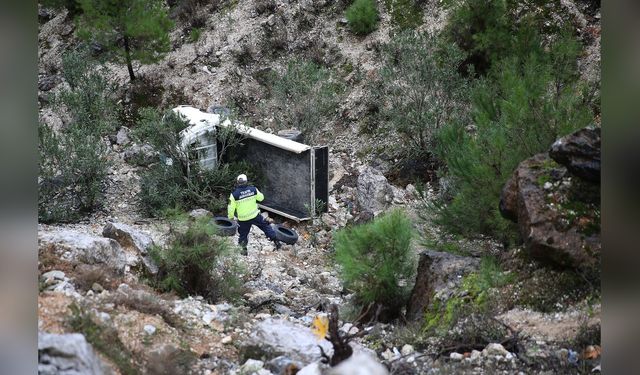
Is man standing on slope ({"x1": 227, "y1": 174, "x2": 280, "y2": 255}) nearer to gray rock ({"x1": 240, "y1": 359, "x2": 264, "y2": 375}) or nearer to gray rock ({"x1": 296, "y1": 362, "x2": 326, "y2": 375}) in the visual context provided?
gray rock ({"x1": 240, "y1": 359, "x2": 264, "y2": 375})

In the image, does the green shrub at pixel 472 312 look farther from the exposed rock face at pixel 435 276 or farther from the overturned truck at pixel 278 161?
the overturned truck at pixel 278 161

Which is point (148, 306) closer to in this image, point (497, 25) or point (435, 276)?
point (435, 276)

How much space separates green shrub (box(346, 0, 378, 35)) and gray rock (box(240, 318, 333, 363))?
42.3 ft

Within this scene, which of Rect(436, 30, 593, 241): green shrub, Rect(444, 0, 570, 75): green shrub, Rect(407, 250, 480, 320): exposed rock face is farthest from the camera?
Rect(444, 0, 570, 75): green shrub

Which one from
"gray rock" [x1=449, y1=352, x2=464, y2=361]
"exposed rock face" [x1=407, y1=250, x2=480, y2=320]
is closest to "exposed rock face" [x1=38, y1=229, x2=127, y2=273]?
"exposed rock face" [x1=407, y1=250, x2=480, y2=320]

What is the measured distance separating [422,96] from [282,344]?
359 inches

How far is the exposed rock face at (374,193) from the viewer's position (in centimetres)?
1329

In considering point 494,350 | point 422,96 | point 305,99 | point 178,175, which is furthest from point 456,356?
point 305,99

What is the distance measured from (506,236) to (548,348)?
2.55m

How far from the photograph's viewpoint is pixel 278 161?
535 inches

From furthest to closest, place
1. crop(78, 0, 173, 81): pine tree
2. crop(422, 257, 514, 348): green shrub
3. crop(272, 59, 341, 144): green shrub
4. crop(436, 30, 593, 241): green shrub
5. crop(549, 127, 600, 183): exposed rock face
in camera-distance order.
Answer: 1. crop(78, 0, 173, 81): pine tree
2. crop(272, 59, 341, 144): green shrub
3. crop(436, 30, 593, 241): green shrub
4. crop(549, 127, 600, 183): exposed rock face
5. crop(422, 257, 514, 348): green shrub

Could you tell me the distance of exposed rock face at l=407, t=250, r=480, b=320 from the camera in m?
8.48

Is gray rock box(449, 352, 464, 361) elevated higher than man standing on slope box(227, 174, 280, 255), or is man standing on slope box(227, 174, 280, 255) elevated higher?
man standing on slope box(227, 174, 280, 255)

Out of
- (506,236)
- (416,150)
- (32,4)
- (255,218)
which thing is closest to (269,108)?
(416,150)
